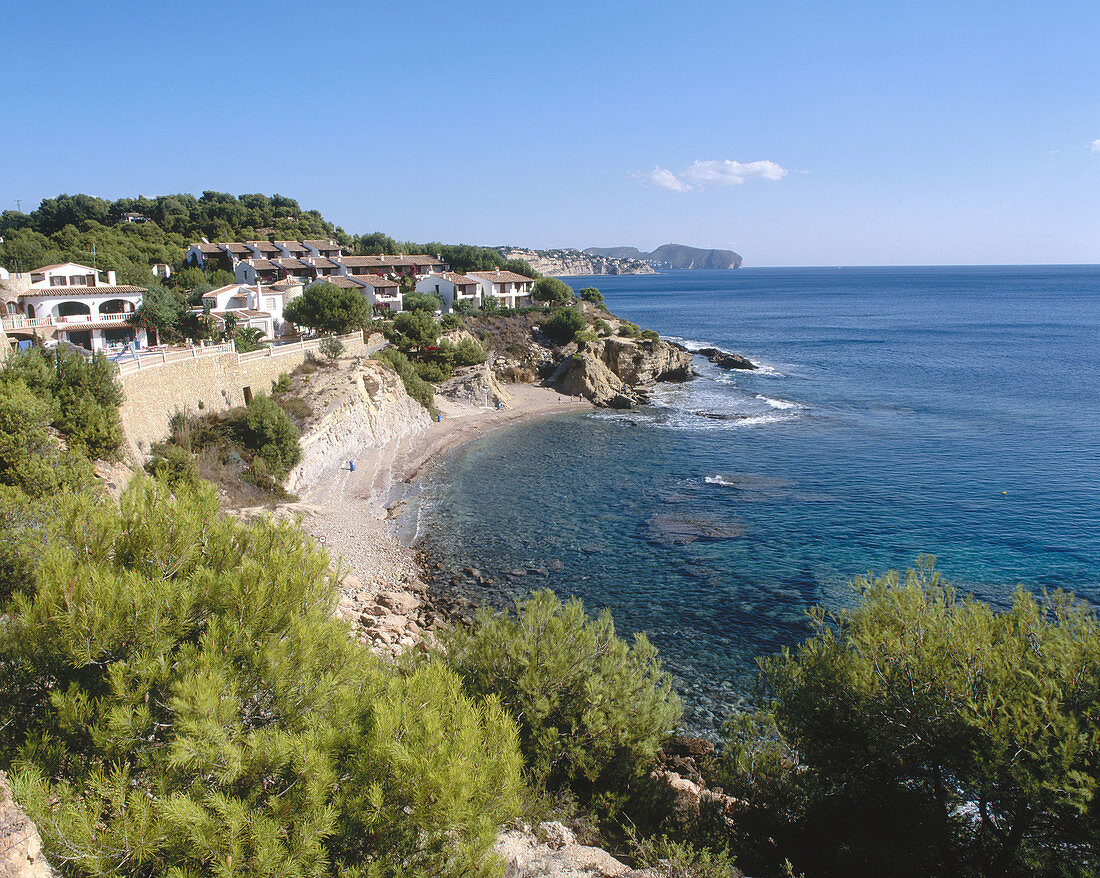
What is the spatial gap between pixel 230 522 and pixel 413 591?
54.0 feet

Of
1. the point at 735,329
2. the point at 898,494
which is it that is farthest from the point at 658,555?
the point at 735,329

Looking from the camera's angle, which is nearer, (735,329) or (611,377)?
(611,377)

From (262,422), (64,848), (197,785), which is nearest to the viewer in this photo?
(64,848)

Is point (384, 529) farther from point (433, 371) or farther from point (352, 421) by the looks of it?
point (433, 371)

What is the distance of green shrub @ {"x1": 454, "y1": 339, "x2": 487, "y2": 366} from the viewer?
62.2 metres

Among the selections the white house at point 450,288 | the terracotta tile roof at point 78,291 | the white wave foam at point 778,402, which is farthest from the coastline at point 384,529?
the white house at point 450,288

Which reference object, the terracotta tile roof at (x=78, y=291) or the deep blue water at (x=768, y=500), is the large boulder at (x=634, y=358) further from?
the terracotta tile roof at (x=78, y=291)

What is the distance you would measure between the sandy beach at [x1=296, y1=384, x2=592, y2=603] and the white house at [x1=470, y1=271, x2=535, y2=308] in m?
31.7

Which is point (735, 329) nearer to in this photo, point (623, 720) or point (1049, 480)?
point (1049, 480)

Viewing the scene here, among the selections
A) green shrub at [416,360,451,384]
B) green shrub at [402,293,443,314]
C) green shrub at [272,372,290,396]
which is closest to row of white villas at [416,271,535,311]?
green shrub at [402,293,443,314]

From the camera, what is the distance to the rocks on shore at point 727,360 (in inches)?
3168

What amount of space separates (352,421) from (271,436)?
27.6ft

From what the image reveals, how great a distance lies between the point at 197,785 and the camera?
813cm

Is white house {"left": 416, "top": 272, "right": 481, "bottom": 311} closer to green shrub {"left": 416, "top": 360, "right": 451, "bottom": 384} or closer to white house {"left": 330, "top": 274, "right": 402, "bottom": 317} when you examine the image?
white house {"left": 330, "top": 274, "right": 402, "bottom": 317}
